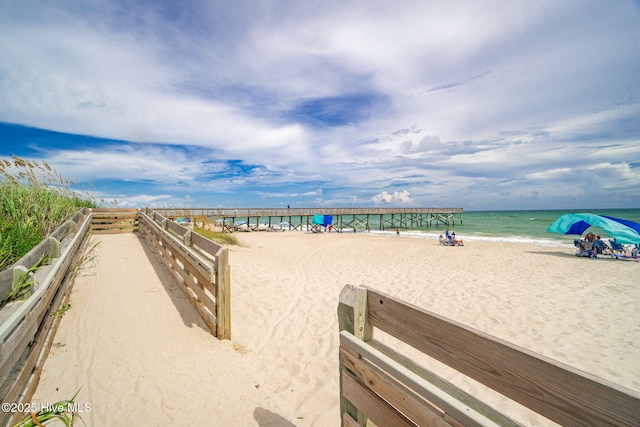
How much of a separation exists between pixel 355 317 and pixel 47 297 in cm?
341

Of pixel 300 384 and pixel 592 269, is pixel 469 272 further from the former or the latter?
pixel 300 384

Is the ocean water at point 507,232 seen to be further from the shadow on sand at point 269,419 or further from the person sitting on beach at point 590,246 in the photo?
the shadow on sand at point 269,419

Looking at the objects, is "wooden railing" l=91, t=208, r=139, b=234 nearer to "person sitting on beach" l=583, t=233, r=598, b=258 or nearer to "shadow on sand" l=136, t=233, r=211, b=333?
"shadow on sand" l=136, t=233, r=211, b=333

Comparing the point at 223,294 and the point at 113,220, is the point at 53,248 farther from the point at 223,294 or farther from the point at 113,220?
the point at 113,220

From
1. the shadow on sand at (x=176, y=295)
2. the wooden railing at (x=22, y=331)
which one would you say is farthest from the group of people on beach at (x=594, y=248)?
the wooden railing at (x=22, y=331)

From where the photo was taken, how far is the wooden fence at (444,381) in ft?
3.21

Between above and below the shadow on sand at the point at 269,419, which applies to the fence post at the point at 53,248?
above

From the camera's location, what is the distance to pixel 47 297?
3078 mm

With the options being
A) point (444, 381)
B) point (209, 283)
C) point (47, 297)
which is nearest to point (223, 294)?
point (209, 283)

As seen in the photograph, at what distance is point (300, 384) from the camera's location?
361 centimetres

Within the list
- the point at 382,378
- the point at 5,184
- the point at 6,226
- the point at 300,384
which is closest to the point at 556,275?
the point at 300,384

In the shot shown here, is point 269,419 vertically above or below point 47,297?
below

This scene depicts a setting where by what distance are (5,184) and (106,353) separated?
14.6 ft

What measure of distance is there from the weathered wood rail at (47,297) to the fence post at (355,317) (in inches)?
76.7
